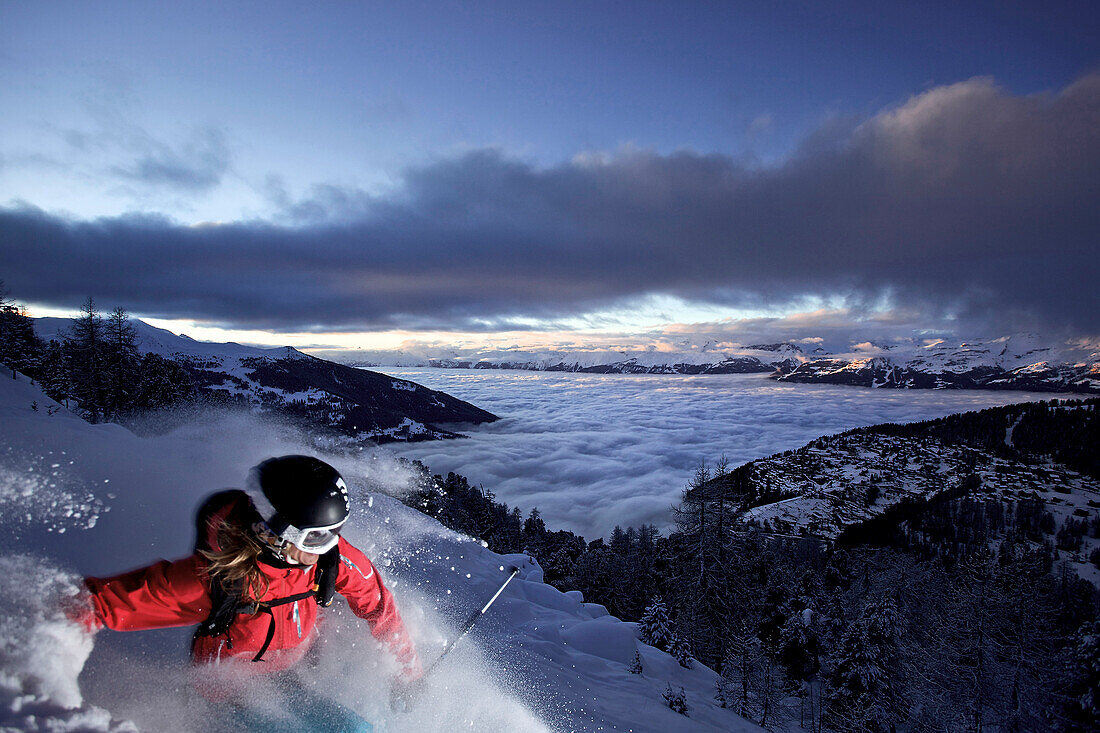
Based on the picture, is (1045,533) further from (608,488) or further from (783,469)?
(608,488)

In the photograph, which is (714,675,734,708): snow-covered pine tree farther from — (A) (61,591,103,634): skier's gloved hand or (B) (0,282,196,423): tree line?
(B) (0,282,196,423): tree line

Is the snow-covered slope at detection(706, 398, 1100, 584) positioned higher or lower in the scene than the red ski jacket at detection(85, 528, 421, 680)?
lower

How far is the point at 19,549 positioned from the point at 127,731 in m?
2.21

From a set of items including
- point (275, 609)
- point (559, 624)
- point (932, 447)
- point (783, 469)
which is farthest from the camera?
point (932, 447)

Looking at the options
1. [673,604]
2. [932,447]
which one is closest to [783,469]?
[932,447]

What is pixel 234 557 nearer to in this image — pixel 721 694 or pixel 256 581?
pixel 256 581

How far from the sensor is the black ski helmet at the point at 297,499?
3.04 meters

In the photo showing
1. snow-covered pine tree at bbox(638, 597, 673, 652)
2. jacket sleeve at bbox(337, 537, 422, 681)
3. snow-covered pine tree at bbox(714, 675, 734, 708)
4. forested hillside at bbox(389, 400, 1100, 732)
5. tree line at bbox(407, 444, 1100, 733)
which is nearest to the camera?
jacket sleeve at bbox(337, 537, 422, 681)

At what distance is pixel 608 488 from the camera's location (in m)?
183

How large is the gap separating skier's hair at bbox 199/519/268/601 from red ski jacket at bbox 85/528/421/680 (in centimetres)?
9

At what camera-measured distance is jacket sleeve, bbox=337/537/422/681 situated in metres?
3.87

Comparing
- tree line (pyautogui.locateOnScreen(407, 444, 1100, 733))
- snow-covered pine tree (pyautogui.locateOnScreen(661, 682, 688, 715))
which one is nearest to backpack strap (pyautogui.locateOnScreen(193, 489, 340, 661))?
snow-covered pine tree (pyautogui.locateOnScreen(661, 682, 688, 715))

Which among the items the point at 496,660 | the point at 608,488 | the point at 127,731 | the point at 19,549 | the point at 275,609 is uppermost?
the point at 19,549

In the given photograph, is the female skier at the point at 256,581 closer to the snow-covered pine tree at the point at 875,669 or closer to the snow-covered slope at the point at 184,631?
the snow-covered slope at the point at 184,631
